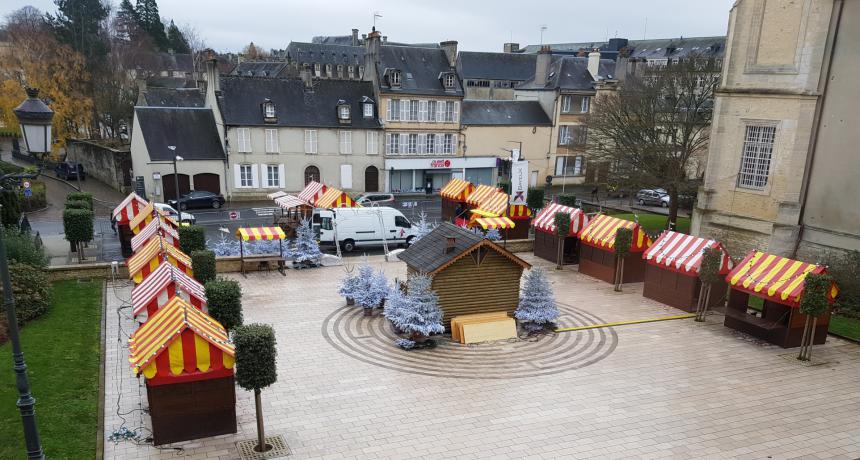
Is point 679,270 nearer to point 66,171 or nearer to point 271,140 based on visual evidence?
point 271,140

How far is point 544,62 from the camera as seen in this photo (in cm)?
4597

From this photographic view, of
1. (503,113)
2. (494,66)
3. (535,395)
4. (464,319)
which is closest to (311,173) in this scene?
(503,113)

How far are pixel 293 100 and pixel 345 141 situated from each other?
14.4 feet

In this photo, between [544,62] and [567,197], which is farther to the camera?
[544,62]

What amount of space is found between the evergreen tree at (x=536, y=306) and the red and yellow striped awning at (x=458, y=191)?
14264 mm

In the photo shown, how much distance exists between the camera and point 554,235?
23.8 metres

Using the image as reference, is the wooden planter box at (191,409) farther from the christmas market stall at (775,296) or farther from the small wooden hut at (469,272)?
the christmas market stall at (775,296)

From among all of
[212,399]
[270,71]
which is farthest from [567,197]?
[270,71]

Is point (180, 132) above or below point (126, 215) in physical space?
above

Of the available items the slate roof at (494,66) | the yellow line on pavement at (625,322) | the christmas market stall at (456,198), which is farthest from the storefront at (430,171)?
the yellow line on pavement at (625,322)

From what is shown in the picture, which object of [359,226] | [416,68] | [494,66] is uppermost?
[494,66]

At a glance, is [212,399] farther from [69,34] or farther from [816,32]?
[69,34]

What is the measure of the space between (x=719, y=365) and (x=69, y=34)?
181ft

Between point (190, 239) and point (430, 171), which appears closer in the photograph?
point (190, 239)
